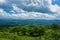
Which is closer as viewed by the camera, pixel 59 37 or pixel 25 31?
pixel 59 37

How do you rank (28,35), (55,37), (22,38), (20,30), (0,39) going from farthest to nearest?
1. (20,30)
2. (28,35)
3. (22,38)
4. (0,39)
5. (55,37)

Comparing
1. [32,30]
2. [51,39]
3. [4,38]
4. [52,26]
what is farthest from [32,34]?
[51,39]

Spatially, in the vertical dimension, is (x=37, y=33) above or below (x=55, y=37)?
below

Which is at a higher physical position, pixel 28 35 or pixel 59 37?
pixel 59 37

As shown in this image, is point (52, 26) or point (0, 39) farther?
point (52, 26)

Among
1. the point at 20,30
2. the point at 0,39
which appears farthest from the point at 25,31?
the point at 0,39

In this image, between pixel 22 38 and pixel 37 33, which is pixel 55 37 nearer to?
pixel 22 38

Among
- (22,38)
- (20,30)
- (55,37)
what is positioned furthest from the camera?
(20,30)

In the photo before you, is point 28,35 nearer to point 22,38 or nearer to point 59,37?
point 22,38

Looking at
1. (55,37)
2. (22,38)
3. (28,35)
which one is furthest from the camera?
(28,35)
